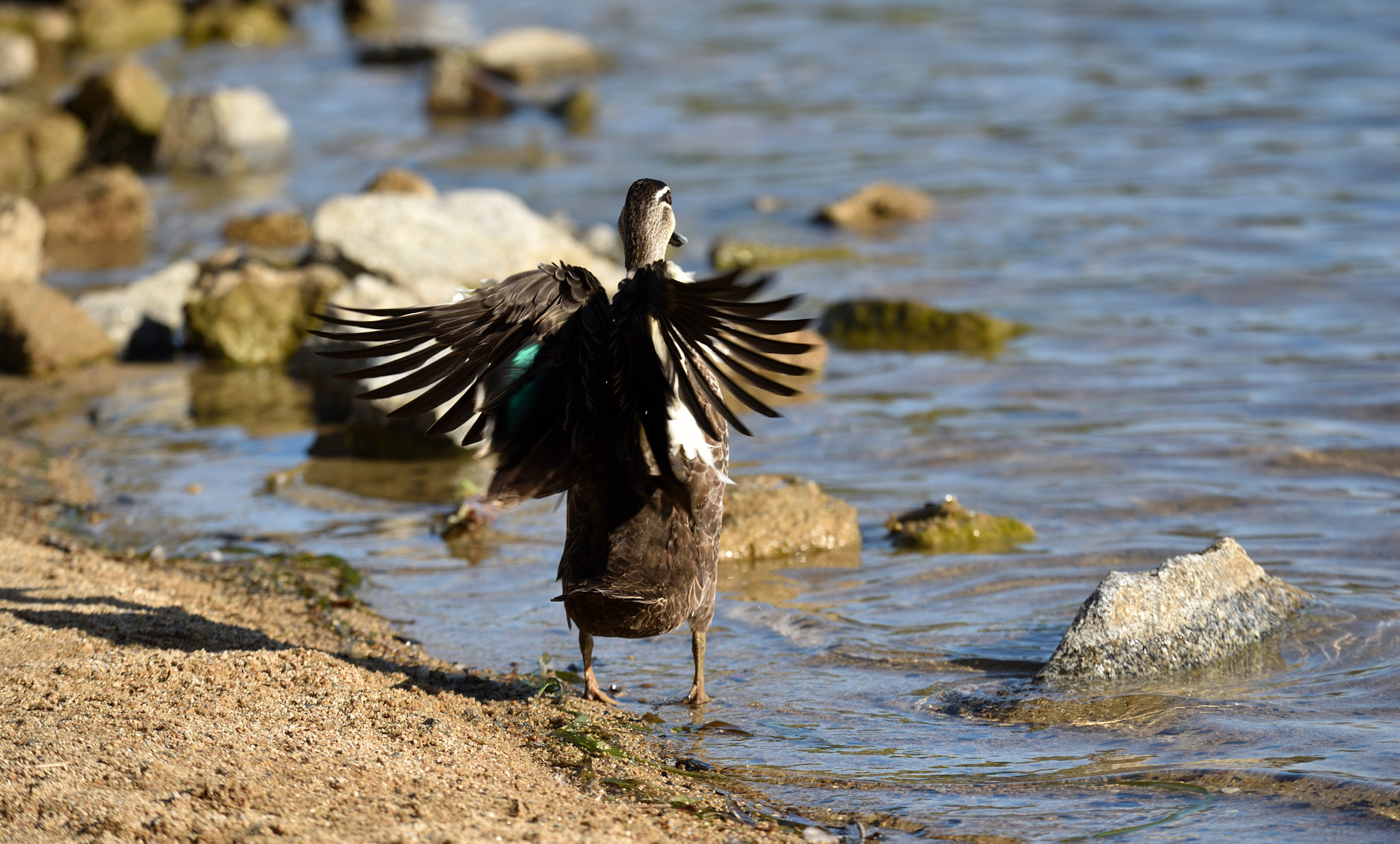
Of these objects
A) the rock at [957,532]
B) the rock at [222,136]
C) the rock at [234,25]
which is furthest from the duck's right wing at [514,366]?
the rock at [234,25]

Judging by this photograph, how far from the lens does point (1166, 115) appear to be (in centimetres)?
1617

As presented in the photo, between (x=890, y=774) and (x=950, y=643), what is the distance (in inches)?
49.1

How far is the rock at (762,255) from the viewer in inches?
478

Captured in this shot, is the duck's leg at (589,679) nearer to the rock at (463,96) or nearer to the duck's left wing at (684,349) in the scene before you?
the duck's left wing at (684,349)

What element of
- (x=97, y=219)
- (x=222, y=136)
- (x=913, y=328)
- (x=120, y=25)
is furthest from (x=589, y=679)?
(x=120, y=25)

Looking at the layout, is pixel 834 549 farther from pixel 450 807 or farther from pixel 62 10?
pixel 62 10

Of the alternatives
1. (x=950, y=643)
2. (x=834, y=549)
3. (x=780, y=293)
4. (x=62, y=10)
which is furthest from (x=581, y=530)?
(x=62, y=10)

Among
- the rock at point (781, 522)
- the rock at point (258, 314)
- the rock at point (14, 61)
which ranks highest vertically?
the rock at point (14, 61)

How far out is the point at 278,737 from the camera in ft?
13.1

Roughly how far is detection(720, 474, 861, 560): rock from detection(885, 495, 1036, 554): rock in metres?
0.26

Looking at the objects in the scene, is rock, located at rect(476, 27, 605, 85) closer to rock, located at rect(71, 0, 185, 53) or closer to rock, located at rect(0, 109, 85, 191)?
rock, located at rect(0, 109, 85, 191)

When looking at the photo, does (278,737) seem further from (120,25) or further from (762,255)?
(120,25)

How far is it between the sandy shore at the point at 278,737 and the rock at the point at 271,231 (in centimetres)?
807

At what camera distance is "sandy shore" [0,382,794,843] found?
3510 millimetres
